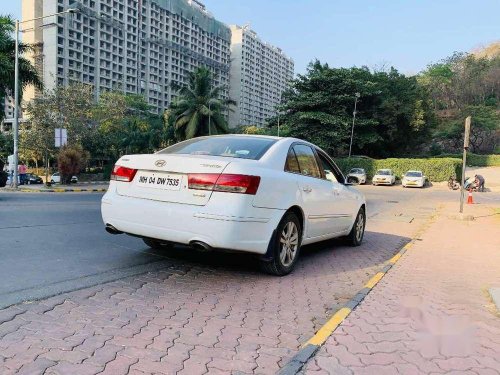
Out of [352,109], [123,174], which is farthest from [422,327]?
[352,109]

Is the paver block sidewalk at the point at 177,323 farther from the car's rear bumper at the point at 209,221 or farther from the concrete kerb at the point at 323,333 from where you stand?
the car's rear bumper at the point at 209,221

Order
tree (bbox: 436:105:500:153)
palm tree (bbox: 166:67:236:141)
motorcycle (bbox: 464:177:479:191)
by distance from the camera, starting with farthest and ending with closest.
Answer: tree (bbox: 436:105:500:153) → palm tree (bbox: 166:67:236:141) → motorcycle (bbox: 464:177:479:191)

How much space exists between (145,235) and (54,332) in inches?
73.3

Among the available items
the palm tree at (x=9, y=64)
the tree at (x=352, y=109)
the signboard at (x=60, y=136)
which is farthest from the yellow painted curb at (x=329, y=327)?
the tree at (x=352, y=109)

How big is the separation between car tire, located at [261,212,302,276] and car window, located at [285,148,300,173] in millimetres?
548

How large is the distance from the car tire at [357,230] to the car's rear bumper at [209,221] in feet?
10.1

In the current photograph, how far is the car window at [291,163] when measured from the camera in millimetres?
5469

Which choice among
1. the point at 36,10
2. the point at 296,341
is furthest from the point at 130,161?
the point at 36,10

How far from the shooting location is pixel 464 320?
401cm

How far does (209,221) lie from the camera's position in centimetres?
459

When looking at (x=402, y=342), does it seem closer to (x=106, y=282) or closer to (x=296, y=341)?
(x=296, y=341)

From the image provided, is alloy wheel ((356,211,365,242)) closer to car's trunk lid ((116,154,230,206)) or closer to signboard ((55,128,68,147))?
car's trunk lid ((116,154,230,206))

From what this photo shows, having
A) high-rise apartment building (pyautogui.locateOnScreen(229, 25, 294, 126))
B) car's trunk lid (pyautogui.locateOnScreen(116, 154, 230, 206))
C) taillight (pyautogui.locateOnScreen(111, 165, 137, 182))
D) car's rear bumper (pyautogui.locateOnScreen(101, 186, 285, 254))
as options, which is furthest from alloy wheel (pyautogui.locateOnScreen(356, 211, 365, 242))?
high-rise apartment building (pyautogui.locateOnScreen(229, 25, 294, 126))

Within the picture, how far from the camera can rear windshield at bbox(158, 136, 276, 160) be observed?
5.29m
